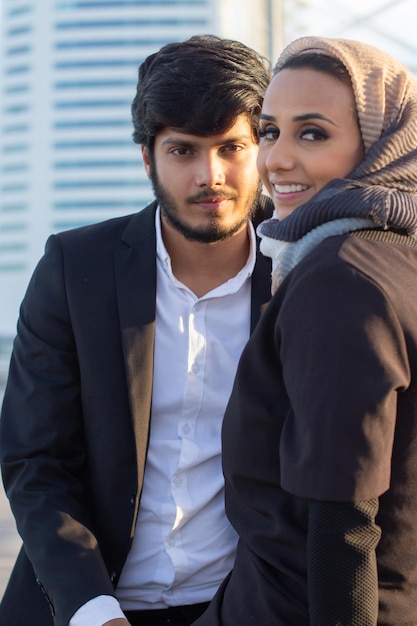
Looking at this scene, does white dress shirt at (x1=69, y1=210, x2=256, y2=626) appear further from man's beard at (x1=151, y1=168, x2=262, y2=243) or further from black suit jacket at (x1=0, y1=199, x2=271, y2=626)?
man's beard at (x1=151, y1=168, x2=262, y2=243)

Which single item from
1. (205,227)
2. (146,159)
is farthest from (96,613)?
(146,159)

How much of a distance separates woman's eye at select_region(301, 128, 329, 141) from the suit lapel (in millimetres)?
756

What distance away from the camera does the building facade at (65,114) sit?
6744cm

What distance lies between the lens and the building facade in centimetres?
6744

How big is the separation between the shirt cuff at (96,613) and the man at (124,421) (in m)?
0.02

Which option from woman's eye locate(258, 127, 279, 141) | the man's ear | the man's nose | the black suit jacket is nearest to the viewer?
woman's eye locate(258, 127, 279, 141)

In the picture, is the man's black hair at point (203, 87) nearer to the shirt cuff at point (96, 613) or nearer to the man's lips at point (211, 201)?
the man's lips at point (211, 201)

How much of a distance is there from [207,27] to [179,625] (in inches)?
2405

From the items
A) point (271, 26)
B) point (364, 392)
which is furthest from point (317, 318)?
point (271, 26)

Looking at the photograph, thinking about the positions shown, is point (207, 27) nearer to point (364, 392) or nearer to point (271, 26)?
point (271, 26)

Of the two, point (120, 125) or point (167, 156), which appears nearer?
point (167, 156)

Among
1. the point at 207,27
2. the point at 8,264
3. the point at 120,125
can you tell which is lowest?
the point at 8,264

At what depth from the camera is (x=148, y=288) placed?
85.4 inches

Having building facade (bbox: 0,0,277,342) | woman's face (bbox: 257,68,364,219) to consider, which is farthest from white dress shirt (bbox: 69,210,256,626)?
building facade (bbox: 0,0,277,342)
